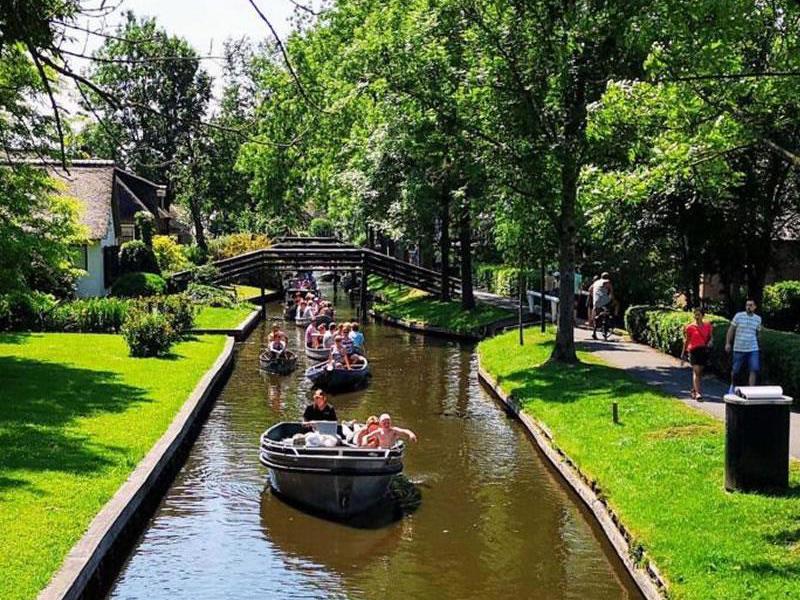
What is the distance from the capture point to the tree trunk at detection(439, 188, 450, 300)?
3978cm

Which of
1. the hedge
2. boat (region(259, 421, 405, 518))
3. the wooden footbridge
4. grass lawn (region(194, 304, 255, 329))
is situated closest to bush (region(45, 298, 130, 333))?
grass lawn (region(194, 304, 255, 329))

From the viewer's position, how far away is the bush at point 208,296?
146ft

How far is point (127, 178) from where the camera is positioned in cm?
6353

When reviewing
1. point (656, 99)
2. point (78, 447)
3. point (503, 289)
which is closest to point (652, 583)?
point (656, 99)

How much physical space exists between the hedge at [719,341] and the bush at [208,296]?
2060cm

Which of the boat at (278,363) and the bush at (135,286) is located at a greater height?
the bush at (135,286)

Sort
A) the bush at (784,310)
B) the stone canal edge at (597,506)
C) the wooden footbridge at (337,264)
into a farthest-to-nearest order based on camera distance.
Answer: the wooden footbridge at (337,264) < the bush at (784,310) < the stone canal edge at (597,506)

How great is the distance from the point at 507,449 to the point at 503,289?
98.2 feet

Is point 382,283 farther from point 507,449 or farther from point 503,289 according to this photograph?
point 507,449

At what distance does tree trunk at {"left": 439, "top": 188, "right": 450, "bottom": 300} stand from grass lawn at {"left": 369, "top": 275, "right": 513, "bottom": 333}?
0.75 meters

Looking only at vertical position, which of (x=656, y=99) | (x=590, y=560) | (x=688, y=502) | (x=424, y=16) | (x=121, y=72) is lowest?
(x=590, y=560)

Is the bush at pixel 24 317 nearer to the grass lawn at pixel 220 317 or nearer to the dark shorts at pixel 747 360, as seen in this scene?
the grass lawn at pixel 220 317

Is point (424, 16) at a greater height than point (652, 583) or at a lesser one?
greater

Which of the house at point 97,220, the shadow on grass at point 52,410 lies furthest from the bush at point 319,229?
the shadow on grass at point 52,410
